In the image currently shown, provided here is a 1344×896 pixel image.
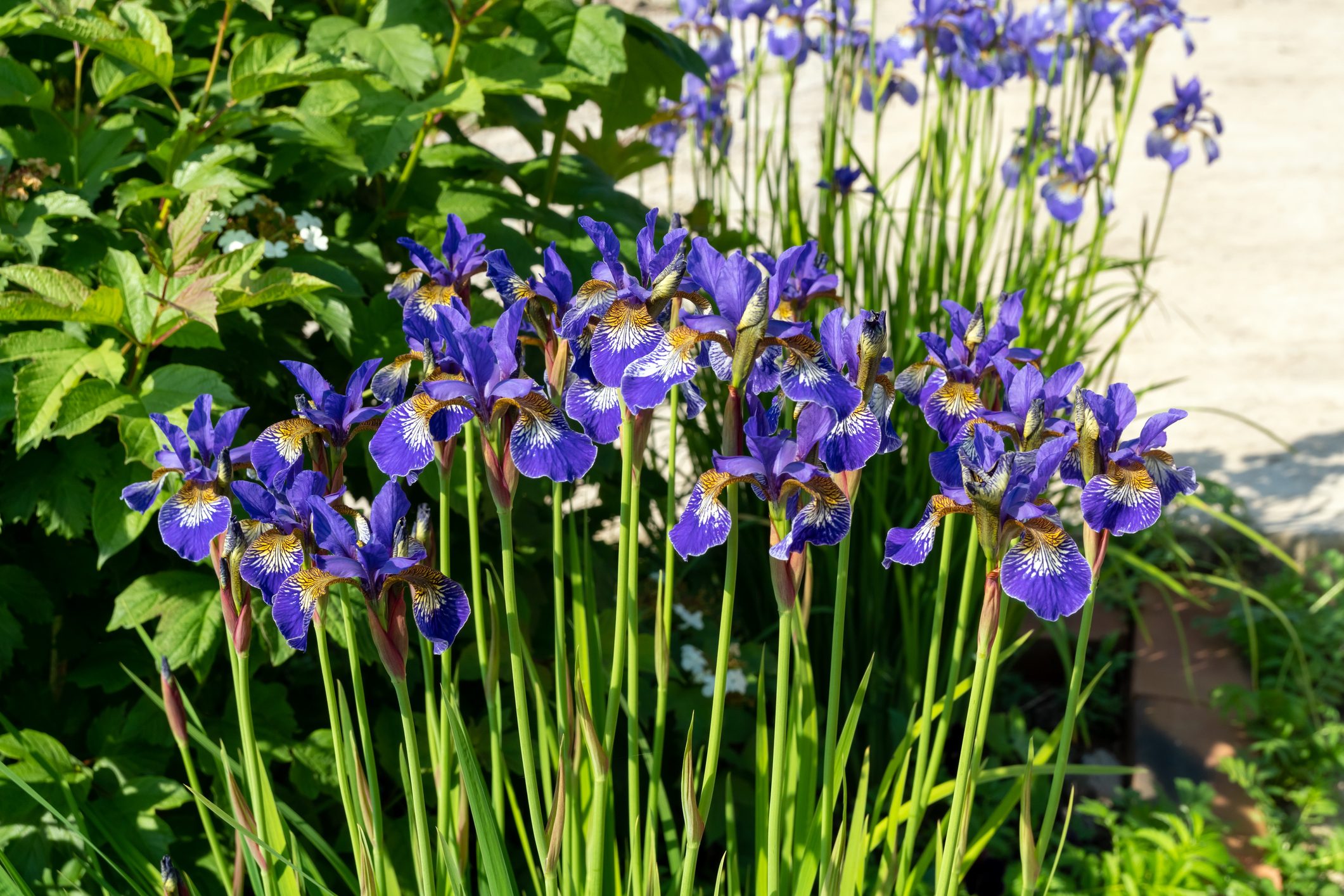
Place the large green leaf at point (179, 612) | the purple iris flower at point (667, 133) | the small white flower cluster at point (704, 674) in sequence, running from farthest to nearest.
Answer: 1. the purple iris flower at point (667, 133)
2. the small white flower cluster at point (704, 674)
3. the large green leaf at point (179, 612)

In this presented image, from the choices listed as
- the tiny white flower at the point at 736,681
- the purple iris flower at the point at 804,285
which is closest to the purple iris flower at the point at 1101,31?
the purple iris flower at the point at 804,285

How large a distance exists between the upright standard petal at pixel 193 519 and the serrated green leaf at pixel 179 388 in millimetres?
372

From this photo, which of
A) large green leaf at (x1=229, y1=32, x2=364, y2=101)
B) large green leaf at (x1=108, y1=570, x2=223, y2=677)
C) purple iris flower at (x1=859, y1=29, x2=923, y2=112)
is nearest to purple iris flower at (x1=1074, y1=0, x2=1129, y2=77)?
purple iris flower at (x1=859, y1=29, x2=923, y2=112)

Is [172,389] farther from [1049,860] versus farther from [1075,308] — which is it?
[1075,308]

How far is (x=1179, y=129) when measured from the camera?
314cm

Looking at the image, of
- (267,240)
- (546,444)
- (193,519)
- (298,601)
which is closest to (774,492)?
(546,444)

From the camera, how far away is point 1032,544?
1.05m

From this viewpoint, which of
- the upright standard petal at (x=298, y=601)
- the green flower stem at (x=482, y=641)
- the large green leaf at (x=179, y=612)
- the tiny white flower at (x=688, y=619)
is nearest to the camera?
the upright standard petal at (x=298, y=601)

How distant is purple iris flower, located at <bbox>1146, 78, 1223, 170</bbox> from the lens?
10.2 ft

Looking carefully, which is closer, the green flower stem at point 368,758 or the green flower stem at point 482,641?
the green flower stem at point 368,758

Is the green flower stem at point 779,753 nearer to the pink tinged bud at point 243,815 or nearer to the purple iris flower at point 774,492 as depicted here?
the purple iris flower at point 774,492

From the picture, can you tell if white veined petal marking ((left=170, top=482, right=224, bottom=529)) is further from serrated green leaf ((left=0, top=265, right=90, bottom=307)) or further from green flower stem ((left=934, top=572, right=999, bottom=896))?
green flower stem ((left=934, top=572, right=999, bottom=896))

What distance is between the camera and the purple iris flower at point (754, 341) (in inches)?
40.4

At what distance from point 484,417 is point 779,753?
44 cm
